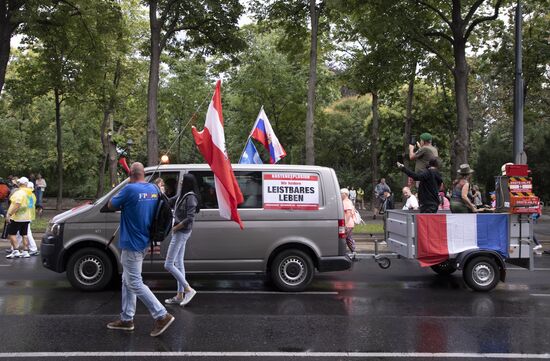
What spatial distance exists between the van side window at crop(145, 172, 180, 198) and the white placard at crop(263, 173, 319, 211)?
1347 millimetres

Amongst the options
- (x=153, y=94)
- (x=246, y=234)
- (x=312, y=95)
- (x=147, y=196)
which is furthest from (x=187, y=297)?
(x=153, y=94)

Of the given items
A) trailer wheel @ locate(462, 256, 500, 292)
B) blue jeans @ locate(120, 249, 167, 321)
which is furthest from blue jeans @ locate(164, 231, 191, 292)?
trailer wheel @ locate(462, 256, 500, 292)

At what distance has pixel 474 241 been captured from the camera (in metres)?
8.56

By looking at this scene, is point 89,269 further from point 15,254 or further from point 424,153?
point 424,153

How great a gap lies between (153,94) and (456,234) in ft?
39.2

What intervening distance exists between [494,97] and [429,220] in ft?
102

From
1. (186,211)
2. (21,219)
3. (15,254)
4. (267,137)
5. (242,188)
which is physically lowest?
(15,254)

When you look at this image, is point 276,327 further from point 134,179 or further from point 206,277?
point 206,277

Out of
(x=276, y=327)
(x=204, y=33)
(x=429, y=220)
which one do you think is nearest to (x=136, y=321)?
(x=276, y=327)

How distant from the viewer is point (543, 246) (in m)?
15.3

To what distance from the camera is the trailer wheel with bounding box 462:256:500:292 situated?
855cm

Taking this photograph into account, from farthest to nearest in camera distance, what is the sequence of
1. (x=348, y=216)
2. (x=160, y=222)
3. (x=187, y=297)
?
(x=348, y=216), (x=187, y=297), (x=160, y=222)

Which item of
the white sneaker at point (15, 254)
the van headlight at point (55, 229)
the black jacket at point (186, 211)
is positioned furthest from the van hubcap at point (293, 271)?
the white sneaker at point (15, 254)

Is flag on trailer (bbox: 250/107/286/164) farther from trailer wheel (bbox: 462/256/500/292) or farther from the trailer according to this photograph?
trailer wheel (bbox: 462/256/500/292)
